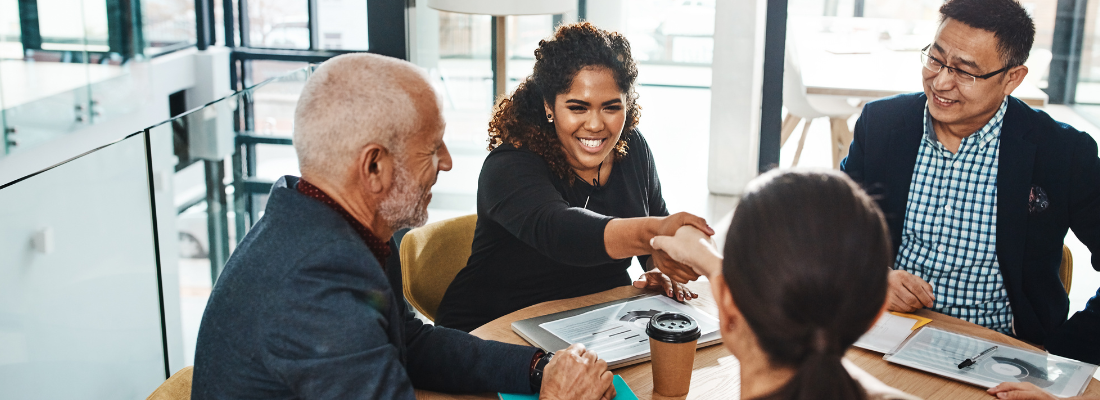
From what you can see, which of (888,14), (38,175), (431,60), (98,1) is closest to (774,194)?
(38,175)

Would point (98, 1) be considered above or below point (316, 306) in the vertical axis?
above

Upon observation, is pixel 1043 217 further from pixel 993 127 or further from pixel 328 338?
pixel 328 338

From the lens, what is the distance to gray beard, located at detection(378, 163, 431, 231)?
4.51ft

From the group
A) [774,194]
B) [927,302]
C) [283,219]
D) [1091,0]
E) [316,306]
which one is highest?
[1091,0]

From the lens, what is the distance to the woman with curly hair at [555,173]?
2059 mm

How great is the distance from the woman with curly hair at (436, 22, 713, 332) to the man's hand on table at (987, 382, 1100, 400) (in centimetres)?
70

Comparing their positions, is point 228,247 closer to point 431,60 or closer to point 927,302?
point 431,60

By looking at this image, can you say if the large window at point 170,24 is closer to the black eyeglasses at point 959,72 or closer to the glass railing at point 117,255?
the glass railing at point 117,255

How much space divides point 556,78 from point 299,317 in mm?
1171

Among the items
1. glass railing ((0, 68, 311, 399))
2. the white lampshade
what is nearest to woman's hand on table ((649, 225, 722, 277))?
glass railing ((0, 68, 311, 399))

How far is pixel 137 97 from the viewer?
655cm

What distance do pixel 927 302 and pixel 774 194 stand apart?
1.18 m

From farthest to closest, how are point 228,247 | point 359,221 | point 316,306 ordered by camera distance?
1. point 228,247
2. point 359,221
3. point 316,306

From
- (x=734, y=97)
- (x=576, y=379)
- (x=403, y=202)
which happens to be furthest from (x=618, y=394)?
(x=734, y=97)
